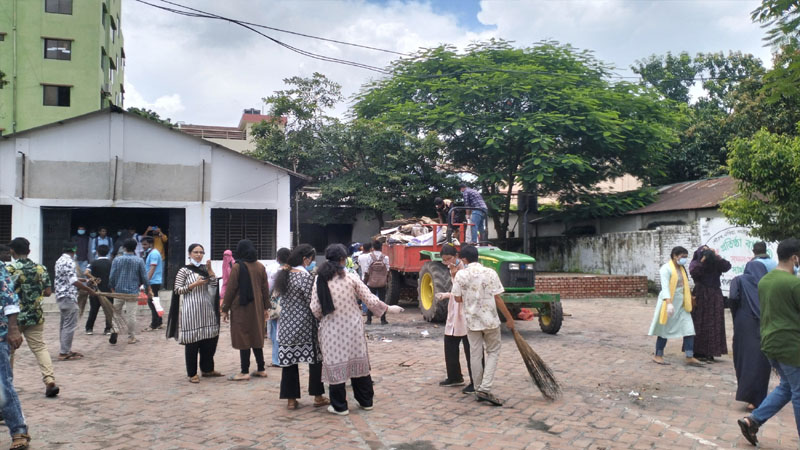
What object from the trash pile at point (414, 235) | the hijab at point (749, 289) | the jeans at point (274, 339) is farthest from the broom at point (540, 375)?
the trash pile at point (414, 235)

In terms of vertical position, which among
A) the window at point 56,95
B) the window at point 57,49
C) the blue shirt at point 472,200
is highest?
the window at point 57,49

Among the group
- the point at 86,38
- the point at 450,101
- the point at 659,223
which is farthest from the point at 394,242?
the point at 86,38

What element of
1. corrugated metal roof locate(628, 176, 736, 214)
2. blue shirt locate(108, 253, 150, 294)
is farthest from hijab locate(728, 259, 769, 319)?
corrugated metal roof locate(628, 176, 736, 214)

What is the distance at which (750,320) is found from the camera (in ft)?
18.9

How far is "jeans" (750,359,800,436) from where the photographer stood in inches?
170

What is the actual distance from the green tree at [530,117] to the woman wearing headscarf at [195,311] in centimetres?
1381

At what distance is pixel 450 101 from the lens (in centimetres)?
2117

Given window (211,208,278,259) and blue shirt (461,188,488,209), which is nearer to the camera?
blue shirt (461,188,488,209)

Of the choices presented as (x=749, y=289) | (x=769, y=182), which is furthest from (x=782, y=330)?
(x=769, y=182)

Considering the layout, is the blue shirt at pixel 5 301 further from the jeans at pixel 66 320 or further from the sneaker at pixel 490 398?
the sneaker at pixel 490 398

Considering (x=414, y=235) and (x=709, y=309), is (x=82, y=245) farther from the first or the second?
(x=709, y=309)

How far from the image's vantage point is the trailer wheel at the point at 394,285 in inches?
532

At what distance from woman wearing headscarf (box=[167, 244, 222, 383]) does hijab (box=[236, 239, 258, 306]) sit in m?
0.46

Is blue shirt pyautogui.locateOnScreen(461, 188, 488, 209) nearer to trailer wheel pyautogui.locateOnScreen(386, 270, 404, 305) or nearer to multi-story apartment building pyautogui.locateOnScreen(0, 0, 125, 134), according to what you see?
trailer wheel pyautogui.locateOnScreen(386, 270, 404, 305)
